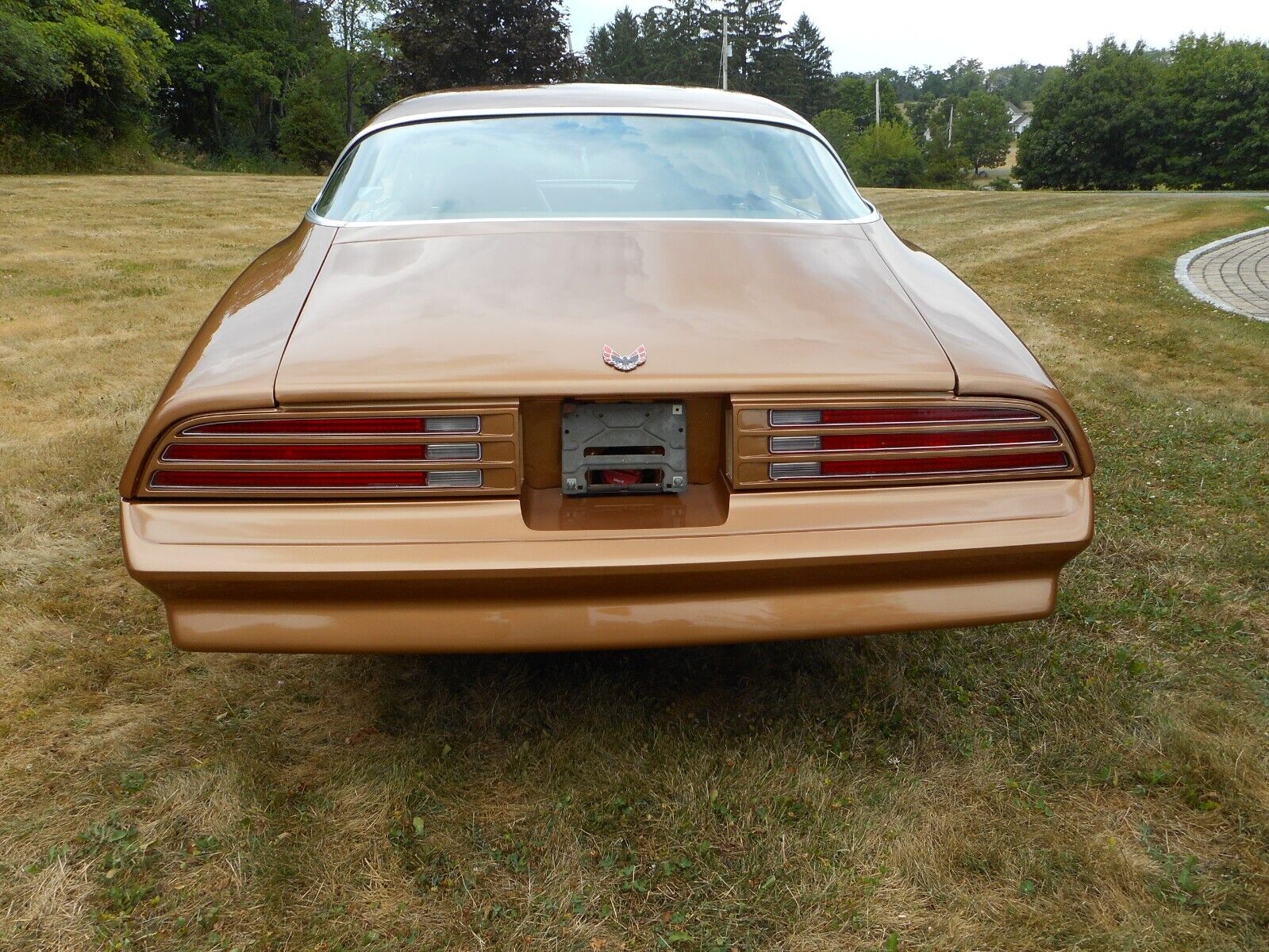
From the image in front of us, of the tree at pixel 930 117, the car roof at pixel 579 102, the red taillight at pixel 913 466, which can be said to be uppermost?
the tree at pixel 930 117

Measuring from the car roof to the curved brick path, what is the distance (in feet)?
20.3

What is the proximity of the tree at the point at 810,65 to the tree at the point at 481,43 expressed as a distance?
45878mm

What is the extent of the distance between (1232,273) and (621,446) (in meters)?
10.4

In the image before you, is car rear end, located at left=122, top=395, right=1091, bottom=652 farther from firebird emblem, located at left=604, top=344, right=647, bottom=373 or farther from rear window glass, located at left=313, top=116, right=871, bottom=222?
rear window glass, located at left=313, top=116, right=871, bottom=222

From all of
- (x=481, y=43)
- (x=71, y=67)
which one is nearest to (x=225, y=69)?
(x=481, y=43)

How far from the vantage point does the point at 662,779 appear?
225 cm

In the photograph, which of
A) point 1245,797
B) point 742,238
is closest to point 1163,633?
point 1245,797

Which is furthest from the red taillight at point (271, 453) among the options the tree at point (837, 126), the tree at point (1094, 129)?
the tree at point (837, 126)

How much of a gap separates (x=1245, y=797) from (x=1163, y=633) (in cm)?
85

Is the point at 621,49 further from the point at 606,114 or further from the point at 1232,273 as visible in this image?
the point at 606,114

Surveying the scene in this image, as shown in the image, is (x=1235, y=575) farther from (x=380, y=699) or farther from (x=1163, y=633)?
(x=380, y=699)

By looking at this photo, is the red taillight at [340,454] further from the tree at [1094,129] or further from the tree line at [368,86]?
the tree at [1094,129]

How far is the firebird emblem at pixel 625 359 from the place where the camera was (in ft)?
6.13

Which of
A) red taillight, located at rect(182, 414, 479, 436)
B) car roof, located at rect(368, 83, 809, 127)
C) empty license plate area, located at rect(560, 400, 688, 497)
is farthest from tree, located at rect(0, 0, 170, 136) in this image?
empty license plate area, located at rect(560, 400, 688, 497)
